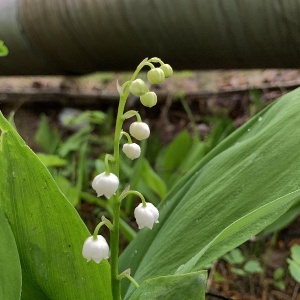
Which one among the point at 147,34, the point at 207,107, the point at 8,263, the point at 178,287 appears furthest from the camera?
Result: the point at 207,107

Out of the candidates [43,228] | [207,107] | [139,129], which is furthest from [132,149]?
[207,107]

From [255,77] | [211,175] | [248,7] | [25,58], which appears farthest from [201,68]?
[255,77]

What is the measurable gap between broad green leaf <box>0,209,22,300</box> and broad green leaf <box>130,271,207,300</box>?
17 cm

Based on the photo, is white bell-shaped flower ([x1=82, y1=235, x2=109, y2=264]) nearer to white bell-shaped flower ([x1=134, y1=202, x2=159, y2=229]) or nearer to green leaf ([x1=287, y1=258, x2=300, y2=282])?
white bell-shaped flower ([x1=134, y1=202, x2=159, y2=229])

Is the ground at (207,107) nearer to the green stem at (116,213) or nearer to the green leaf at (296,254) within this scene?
the green leaf at (296,254)

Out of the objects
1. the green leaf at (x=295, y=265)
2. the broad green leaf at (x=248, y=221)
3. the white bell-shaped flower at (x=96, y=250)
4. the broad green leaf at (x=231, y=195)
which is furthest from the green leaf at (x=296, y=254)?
the white bell-shaped flower at (x=96, y=250)

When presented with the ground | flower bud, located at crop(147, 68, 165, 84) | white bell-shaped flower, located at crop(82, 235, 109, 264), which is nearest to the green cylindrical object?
the ground

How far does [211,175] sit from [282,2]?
539mm

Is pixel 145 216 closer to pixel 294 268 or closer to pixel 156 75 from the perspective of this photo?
pixel 156 75

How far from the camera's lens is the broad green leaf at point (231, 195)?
22.6 inches

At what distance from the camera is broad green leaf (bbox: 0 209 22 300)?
0.57 m

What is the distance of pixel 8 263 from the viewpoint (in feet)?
1.87

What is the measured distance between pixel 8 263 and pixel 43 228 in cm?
6

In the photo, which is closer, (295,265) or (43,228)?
(43,228)
